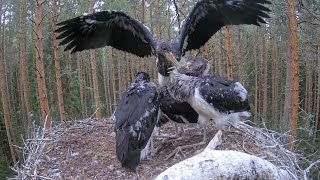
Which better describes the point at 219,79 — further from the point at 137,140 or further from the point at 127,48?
the point at 127,48

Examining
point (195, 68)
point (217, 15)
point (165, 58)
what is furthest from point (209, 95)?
point (217, 15)

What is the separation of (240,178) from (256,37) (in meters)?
21.8

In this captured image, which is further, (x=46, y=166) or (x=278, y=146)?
(x=278, y=146)

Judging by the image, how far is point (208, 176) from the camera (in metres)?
2.29

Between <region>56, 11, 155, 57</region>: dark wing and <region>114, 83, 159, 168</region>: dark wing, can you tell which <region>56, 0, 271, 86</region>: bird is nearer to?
<region>56, 11, 155, 57</region>: dark wing

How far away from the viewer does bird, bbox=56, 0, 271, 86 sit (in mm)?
5613

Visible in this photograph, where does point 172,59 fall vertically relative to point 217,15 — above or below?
below

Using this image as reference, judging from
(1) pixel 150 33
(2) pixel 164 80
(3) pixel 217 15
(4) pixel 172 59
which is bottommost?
(2) pixel 164 80

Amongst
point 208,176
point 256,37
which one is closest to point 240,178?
point 208,176

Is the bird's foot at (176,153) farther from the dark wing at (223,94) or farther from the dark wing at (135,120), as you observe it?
the dark wing at (223,94)

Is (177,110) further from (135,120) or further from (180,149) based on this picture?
(135,120)

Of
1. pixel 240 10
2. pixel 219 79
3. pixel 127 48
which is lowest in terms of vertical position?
pixel 219 79

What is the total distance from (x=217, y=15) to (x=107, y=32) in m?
1.63

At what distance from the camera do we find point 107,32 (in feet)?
20.5
